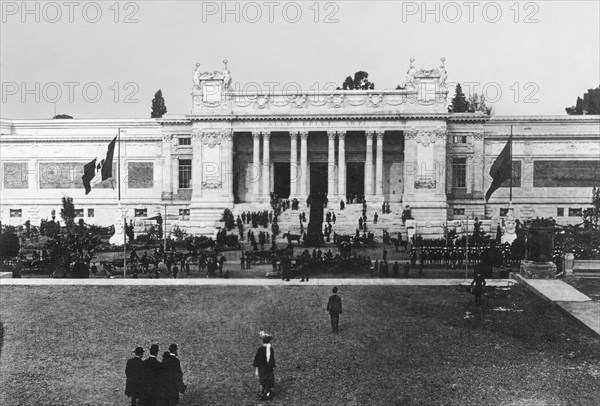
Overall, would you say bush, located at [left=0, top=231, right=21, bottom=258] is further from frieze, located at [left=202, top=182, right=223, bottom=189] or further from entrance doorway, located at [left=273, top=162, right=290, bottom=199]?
entrance doorway, located at [left=273, top=162, right=290, bottom=199]

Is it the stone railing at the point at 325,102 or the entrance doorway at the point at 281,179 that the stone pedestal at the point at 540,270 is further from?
the entrance doorway at the point at 281,179

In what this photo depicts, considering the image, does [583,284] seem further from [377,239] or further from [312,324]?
[377,239]

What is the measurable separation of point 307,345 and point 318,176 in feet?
128

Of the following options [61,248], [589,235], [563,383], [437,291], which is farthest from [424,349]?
[589,235]

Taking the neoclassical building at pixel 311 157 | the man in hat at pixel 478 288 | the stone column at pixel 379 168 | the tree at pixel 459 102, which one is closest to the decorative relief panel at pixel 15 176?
the neoclassical building at pixel 311 157

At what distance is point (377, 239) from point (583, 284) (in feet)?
68.0

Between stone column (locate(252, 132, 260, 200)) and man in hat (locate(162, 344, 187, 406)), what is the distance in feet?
136

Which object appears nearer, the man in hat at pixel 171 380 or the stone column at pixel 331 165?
the man in hat at pixel 171 380

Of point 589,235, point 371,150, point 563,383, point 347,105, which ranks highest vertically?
point 347,105

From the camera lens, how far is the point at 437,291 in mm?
21891

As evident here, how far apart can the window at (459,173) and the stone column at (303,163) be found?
41.7 feet

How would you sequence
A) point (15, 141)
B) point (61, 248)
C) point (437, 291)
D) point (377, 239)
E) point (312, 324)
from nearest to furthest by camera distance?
point (312, 324) < point (437, 291) < point (61, 248) < point (377, 239) < point (15, 141)

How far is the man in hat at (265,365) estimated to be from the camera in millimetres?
12578

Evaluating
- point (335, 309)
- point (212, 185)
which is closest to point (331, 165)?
point (212, 185)
